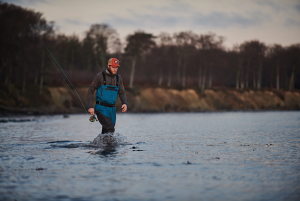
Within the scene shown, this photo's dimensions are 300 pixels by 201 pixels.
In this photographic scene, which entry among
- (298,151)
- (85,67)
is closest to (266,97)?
(85,67)

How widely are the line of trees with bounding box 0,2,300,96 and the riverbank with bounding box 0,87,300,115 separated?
81.4 inches

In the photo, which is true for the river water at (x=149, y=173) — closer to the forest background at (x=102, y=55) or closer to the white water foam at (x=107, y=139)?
the white water foam at (x=107, y=139)

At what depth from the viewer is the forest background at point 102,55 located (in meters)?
51.2

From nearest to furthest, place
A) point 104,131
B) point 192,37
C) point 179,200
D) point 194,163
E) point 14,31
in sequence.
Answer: point 179,200, point 194,163, point 104,131, point 14,31, point 192,37

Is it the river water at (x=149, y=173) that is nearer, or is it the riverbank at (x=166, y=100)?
the river water at (x=149, y=173)

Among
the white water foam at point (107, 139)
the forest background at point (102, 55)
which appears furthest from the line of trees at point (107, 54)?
the white water foam at point (107, 139)

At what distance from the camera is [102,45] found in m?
68.9

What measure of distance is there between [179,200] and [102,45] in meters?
64.3

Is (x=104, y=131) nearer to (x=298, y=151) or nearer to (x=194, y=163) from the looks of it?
(x=194, y=163)

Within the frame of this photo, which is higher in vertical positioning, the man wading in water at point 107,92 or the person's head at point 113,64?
the person's head at point 113,64

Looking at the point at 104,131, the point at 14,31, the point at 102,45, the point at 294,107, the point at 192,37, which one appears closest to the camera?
the point at 104,131

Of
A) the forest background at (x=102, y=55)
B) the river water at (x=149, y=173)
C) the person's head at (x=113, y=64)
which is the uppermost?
the forest background at (x=102, y=55)

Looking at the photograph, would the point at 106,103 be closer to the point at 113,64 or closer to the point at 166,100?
the point at 113,64

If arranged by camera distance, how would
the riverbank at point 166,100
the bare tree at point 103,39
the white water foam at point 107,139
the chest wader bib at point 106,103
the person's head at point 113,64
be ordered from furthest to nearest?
the bare tree at point 103,39
the riverbank at point 166,100
the white water foam at point 107,139
the chest wader bib at point 106,103
the person's head at point 113,64
